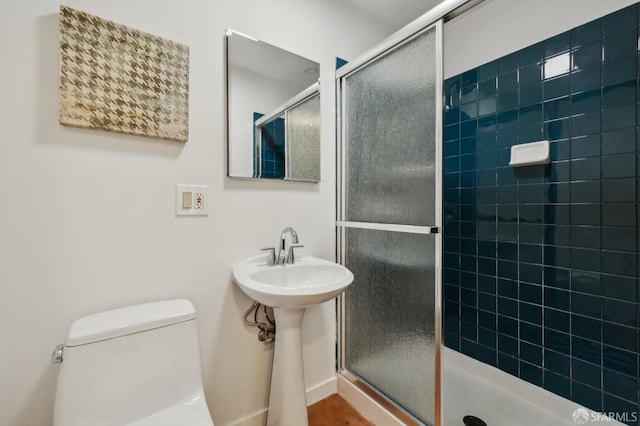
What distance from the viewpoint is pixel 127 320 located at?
956mm

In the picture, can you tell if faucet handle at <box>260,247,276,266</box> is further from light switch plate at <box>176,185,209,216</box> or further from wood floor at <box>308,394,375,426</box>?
wood floor at <box>308,394,375,426</box>

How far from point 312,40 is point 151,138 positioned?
1.06 meters

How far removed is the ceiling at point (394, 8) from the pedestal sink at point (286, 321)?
1663 millimetres

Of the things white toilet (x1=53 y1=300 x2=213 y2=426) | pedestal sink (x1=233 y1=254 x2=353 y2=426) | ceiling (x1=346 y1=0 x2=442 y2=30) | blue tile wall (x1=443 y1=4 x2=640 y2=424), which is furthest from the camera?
ceiling (x1=346 y1=0 x2=442 y2=30)

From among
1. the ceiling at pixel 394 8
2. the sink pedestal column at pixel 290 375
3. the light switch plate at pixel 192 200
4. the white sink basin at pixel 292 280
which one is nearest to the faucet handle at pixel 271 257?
the white sink basin at pixel 292 280

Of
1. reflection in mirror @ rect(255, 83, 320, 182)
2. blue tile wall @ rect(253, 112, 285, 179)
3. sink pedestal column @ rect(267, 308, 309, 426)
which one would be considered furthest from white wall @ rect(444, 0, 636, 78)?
sink pedestal column @ rect(267, 308, 309, 426)

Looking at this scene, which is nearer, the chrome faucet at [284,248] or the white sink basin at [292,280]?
the white sink basin at [292,280]

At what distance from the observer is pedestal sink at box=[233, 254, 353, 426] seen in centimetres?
108

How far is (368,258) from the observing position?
1.57m

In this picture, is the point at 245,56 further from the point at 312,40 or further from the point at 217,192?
the point at 217,192

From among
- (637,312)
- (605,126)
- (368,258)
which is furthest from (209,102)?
(637,312)

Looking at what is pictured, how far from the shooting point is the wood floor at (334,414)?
1.45 meters

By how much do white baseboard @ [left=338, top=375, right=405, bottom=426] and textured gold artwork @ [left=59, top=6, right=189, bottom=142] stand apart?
159cm

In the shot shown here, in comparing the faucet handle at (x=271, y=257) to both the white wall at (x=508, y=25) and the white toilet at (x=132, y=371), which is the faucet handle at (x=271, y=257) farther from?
the white wall at (x=508, y=25)
